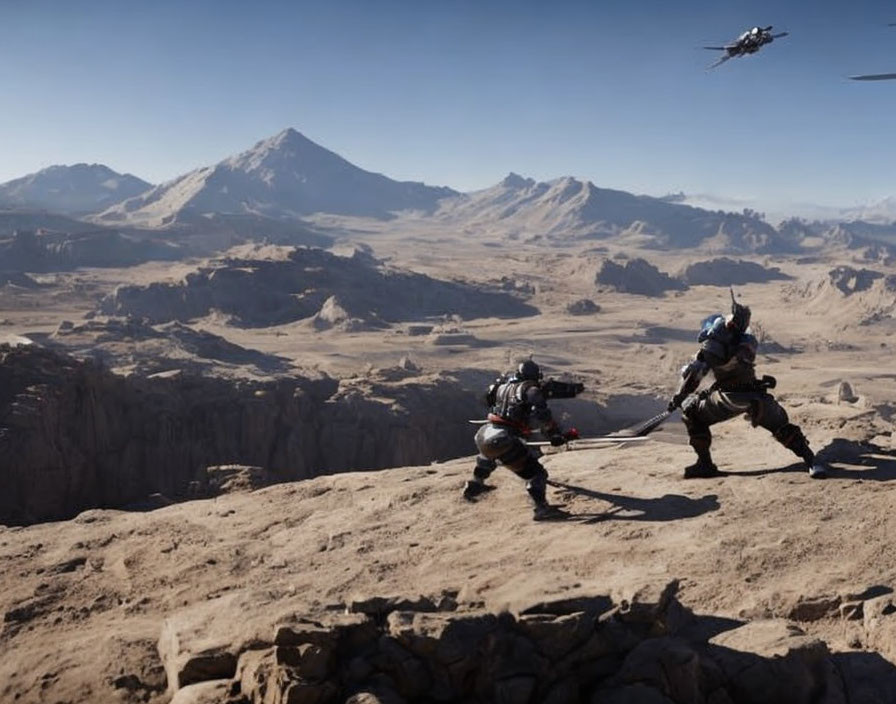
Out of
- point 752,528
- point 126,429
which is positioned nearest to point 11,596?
point 752,528

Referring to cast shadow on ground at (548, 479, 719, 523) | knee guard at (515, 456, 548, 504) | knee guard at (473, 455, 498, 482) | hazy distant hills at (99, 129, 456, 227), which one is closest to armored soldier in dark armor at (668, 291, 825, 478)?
cast shadow on ground at (548, 479, 719, 523)

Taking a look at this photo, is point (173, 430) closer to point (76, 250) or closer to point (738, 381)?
point (738, 381)

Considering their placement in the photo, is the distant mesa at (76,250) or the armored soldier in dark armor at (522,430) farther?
the distant mesa at (76,250)

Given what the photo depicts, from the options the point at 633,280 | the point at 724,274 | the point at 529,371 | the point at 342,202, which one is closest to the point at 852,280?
→ the point at 633,280

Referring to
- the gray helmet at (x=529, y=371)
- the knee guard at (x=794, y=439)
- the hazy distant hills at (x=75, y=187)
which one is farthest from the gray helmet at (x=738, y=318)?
the hazy distant hills at (x=75, y=187)

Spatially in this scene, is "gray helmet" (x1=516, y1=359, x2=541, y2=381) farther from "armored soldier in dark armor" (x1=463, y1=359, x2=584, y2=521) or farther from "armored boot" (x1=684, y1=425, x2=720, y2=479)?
"armored boot" (x1=684, y1=425, x2=720, y2=479)

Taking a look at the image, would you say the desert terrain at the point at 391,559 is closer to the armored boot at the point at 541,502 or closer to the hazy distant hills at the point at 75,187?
the armored boot at the point at 541,502

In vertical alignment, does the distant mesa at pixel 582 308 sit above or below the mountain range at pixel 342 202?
below

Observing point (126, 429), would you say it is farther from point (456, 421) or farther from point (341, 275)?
point (341, 275)
